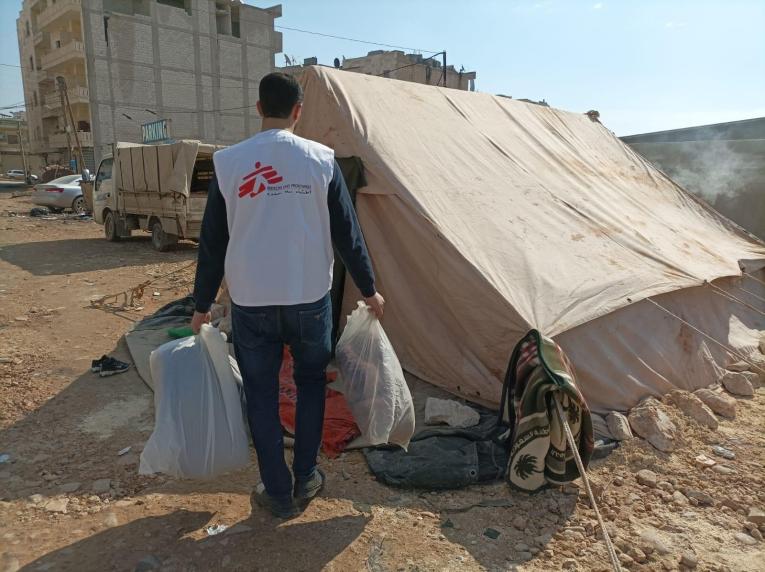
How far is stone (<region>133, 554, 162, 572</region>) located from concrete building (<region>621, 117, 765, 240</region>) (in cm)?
974

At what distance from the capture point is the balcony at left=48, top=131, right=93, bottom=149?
29.3 meters

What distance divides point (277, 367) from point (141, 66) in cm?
3294

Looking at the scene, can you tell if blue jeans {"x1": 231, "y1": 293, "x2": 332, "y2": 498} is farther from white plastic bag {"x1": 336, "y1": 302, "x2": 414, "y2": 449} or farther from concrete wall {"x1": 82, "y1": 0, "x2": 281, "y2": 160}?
concrete wall {"x1": 82, "y1": 0, "x2": 281, "y2": 160}

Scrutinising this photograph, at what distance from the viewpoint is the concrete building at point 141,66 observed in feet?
93.7

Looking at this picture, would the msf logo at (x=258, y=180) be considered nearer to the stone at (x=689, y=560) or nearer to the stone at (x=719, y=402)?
the stone at (x=689, y=560)

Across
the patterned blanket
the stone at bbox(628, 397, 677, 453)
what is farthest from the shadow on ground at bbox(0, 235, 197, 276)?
the stone at bbox(628, 397, 677, 453)

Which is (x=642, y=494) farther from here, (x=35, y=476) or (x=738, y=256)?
(x=738, y=256)

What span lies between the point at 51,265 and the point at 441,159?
799cm

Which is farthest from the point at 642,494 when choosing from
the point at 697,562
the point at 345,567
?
the point at 345,567

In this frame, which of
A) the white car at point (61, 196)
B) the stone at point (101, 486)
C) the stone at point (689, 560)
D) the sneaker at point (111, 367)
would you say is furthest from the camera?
the white car at point (61, 196)

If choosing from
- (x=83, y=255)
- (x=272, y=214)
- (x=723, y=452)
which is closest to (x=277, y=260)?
(x=272, y=214)

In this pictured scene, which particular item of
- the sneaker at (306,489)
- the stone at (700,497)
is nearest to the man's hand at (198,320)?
the sneaker at (306,489)

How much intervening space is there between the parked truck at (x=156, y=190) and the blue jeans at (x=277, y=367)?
286 inches

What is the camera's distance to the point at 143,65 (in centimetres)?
2969
